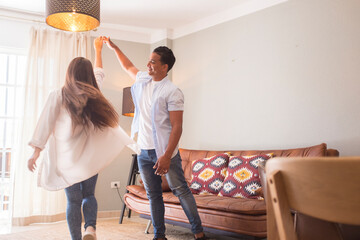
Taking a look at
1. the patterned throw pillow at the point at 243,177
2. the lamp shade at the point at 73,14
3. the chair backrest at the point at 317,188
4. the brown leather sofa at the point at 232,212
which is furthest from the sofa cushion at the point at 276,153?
the chair backrest at the point at 317,188

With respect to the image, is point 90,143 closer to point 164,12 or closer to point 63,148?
point 63,148

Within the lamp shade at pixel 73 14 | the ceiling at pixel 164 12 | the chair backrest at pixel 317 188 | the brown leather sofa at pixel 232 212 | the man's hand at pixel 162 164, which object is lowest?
the brown leather sofa at pixel 232 212

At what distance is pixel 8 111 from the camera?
4.59 m

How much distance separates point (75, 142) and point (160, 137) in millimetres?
561

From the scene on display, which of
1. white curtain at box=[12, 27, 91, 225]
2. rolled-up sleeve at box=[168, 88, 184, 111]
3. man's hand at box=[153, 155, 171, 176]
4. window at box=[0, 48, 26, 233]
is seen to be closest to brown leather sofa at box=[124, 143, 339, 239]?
man's hand at box=[153, 155, 171, 176]

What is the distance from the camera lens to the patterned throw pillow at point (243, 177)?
3234mm

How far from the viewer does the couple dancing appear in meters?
2.35

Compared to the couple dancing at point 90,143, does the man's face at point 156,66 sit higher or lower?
higher

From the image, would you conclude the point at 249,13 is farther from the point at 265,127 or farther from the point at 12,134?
the point at 12,134

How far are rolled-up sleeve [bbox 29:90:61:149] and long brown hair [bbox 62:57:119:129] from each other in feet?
0.18

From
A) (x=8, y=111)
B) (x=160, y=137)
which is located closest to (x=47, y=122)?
(x=160, y=137)

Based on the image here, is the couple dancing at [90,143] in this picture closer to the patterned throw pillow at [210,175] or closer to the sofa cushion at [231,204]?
the sofa cushion at [231,204]

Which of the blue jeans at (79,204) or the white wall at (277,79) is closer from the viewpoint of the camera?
the blue jeans at (79,204)

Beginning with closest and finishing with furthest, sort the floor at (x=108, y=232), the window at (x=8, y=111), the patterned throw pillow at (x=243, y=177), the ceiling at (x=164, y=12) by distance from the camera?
1. the patterned throw pillow at (x=243, y=177)
2. the floor at (x=108, y=232)
3. the ceiling at (x=164, y=12)
4. the window at (x=8, y=111)
